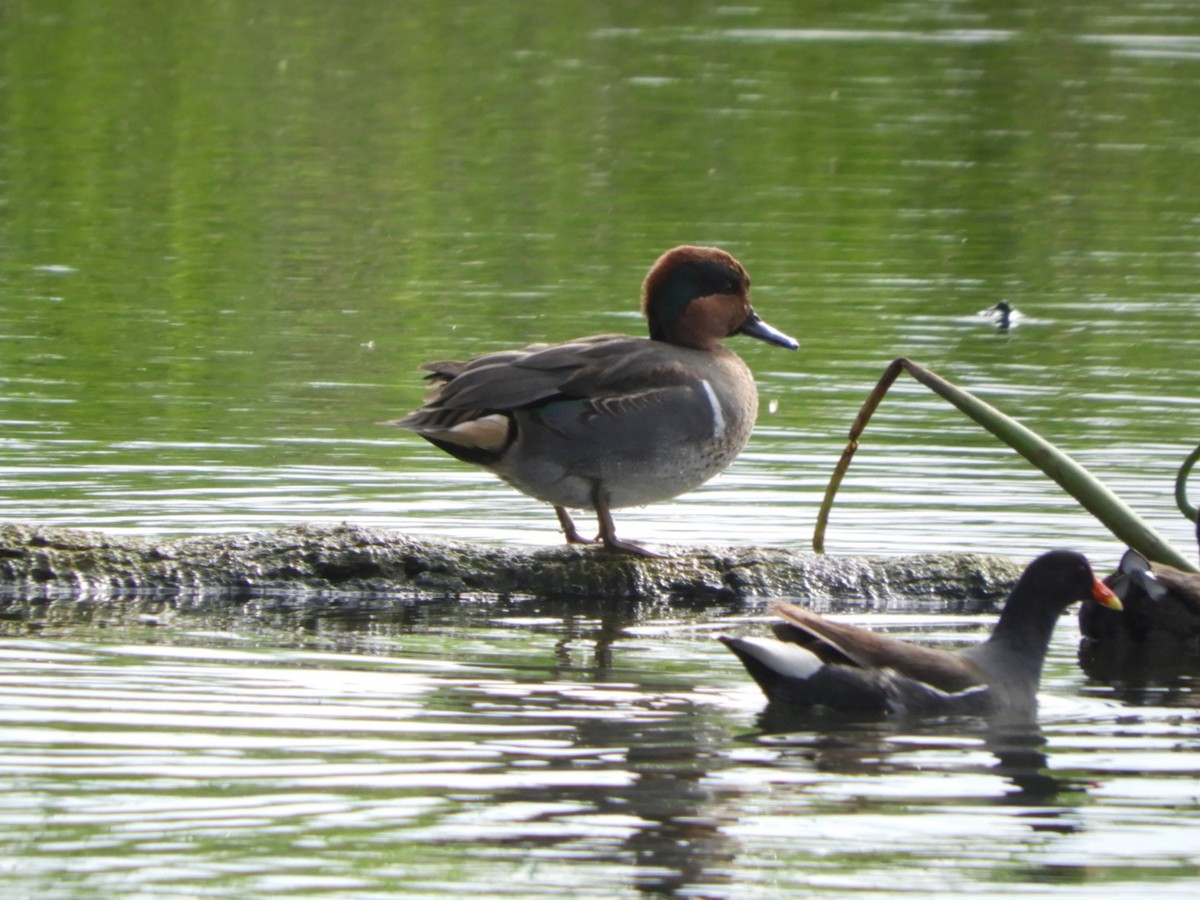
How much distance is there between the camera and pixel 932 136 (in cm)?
2759

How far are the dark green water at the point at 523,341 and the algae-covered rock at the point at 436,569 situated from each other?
0.82 ft

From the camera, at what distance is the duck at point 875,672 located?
284 inches

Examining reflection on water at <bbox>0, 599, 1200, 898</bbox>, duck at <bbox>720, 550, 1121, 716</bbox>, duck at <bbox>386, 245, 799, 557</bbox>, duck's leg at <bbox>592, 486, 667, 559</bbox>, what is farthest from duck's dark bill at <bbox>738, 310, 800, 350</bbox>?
duck at <bbox>720, 550, 1121, 716</bbox>

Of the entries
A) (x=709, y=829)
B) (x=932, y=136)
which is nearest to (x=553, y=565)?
(x=709, y=829)

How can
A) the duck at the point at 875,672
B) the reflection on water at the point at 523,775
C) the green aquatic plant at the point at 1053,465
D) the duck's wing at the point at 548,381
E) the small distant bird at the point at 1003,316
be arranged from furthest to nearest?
the small distant bird at the point at 1003,316 < the duck's wing at the point at 548,381 < the green aquatic plant at the point at 1053,465 < the duck at the point at 875,672 < the reflection on water at the point at 523,775

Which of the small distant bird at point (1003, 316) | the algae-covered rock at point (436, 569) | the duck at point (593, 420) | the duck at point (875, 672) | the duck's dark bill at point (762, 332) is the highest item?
the small distant bird at point (1003, 316)

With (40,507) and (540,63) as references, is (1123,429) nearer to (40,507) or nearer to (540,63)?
(40,507)

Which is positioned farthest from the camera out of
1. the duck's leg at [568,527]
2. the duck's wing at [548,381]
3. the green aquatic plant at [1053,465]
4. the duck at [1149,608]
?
the duck's leg at [568,527]

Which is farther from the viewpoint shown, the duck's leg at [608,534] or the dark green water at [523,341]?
the duck's leg at [608,534]

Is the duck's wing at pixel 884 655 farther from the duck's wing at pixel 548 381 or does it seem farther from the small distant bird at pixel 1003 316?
the small distant bird at pixel 1003 316

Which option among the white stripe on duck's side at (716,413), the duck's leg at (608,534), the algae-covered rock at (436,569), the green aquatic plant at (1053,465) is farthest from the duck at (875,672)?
the white stripe on duck's side at (716,413)

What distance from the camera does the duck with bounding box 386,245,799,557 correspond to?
8.72m

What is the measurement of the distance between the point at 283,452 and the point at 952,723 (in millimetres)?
5222

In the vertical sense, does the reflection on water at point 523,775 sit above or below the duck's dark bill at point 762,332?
below
